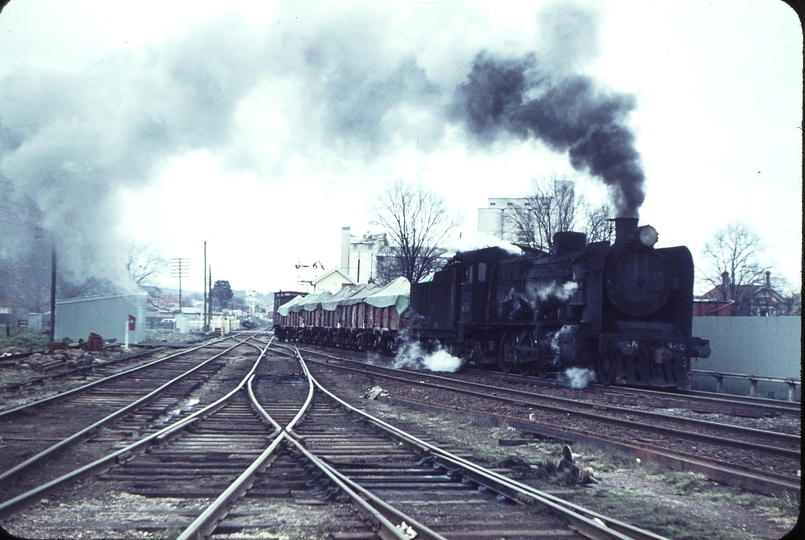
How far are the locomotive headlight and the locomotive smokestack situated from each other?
0.23 meters

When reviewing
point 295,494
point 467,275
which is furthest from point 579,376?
point 295,494

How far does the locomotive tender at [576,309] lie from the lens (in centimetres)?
1355

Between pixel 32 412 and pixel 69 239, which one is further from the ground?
pixel 69 239

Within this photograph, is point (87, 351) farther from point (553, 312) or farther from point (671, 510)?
point (671, 510)

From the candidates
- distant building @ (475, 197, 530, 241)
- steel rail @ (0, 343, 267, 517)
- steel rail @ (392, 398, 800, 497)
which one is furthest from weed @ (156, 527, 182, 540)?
distant building @ (475, 197, 530, 241)

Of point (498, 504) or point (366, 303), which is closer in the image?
point (498, 504)

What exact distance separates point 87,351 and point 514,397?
55.3 feet

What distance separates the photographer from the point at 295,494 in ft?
17.7

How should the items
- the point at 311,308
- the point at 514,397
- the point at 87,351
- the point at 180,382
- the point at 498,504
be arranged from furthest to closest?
the point at 311,308
the point at 87,351
the point at 180,382
the point at 514,397
the point at 498,504

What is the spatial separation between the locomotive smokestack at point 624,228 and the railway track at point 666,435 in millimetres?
3651

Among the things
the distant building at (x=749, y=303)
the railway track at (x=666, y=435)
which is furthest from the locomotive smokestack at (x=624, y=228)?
the distant building at (x=749, y=303)

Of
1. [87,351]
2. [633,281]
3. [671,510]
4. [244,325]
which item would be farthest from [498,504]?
[244,325]

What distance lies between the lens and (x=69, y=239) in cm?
2008

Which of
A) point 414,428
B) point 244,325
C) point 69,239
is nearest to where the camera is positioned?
point 414,428
